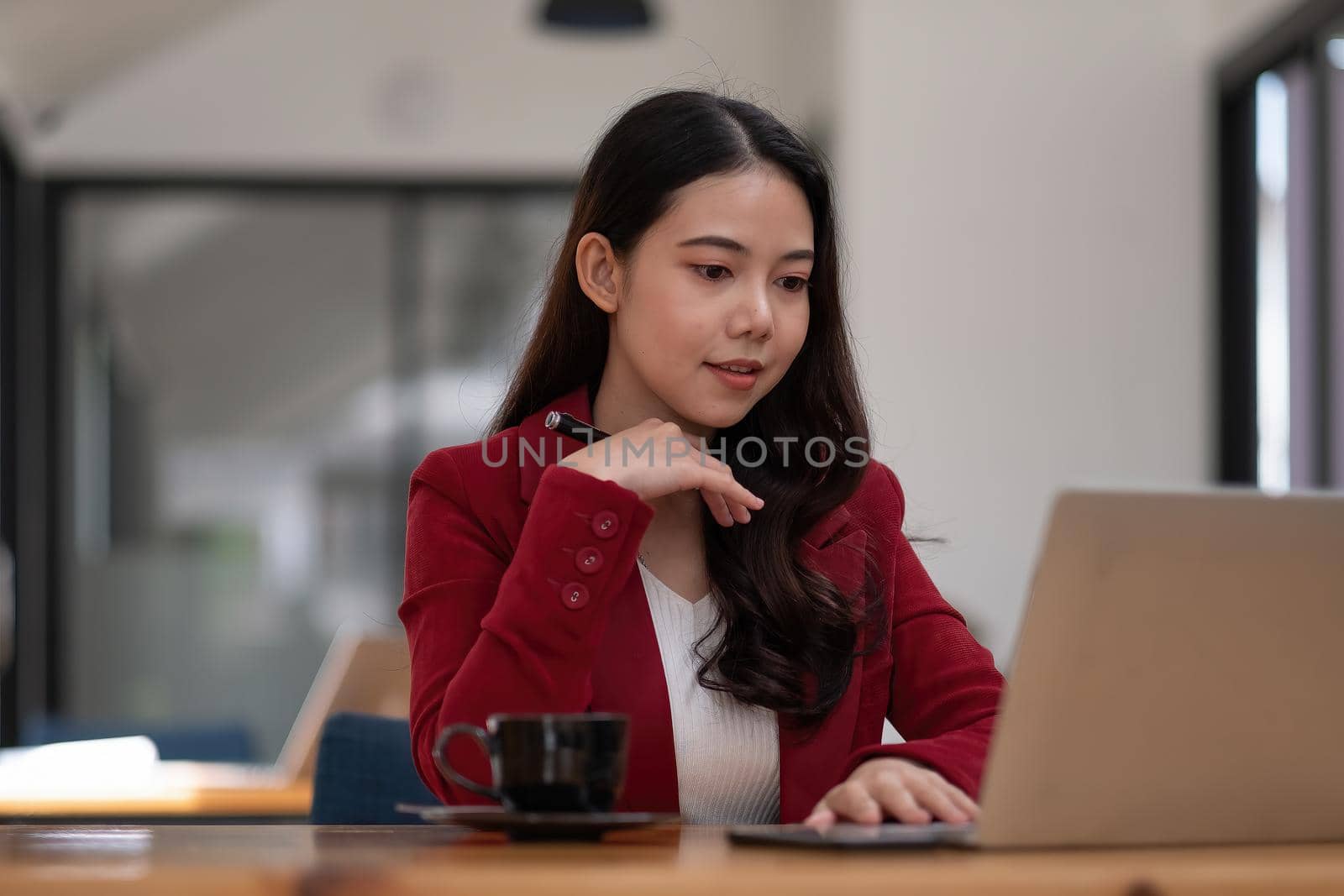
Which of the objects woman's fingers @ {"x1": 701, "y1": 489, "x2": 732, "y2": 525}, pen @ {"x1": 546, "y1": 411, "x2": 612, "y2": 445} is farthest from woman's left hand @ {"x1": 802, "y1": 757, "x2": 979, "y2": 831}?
pen @ {"x1": 546, "y1": 411, "x2": 612, "y2": 445}

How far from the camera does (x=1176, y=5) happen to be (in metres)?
5.24

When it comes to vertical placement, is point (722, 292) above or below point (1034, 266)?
below

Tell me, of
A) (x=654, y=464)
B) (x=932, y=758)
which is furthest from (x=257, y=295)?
(x=932, y=758)

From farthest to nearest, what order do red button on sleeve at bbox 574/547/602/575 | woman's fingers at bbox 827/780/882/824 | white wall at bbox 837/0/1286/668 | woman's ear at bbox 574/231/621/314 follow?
white wall at bbox 837/0/1286/668 → woman's ear at bbox 574/231/621/314 → red button on sleeve at bbox 574/547/602/575 → woman's fingers at bbox 827/780/882/824

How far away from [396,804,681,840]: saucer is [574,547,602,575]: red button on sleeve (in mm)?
284

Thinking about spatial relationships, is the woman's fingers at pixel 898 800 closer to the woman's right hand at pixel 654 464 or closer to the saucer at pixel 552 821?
the saucer at pixel 552 821

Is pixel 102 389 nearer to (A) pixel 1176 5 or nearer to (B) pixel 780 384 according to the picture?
(A) pixel 1176 5

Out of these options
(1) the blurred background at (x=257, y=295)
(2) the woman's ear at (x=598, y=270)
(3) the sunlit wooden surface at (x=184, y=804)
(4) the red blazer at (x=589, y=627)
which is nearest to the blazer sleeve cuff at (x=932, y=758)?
(4) the red blazer at (x=589, y=627)

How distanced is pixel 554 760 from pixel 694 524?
71 cm

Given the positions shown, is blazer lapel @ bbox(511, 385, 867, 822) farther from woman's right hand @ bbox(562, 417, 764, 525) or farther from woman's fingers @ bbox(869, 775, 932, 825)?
woman's fingers @ bbox(869, 775, 932, 825)

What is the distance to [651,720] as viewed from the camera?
1.52 m

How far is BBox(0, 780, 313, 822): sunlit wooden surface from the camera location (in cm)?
250

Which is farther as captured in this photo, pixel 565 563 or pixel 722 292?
pixel 722 292

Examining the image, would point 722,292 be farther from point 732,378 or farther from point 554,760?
point 554,760
